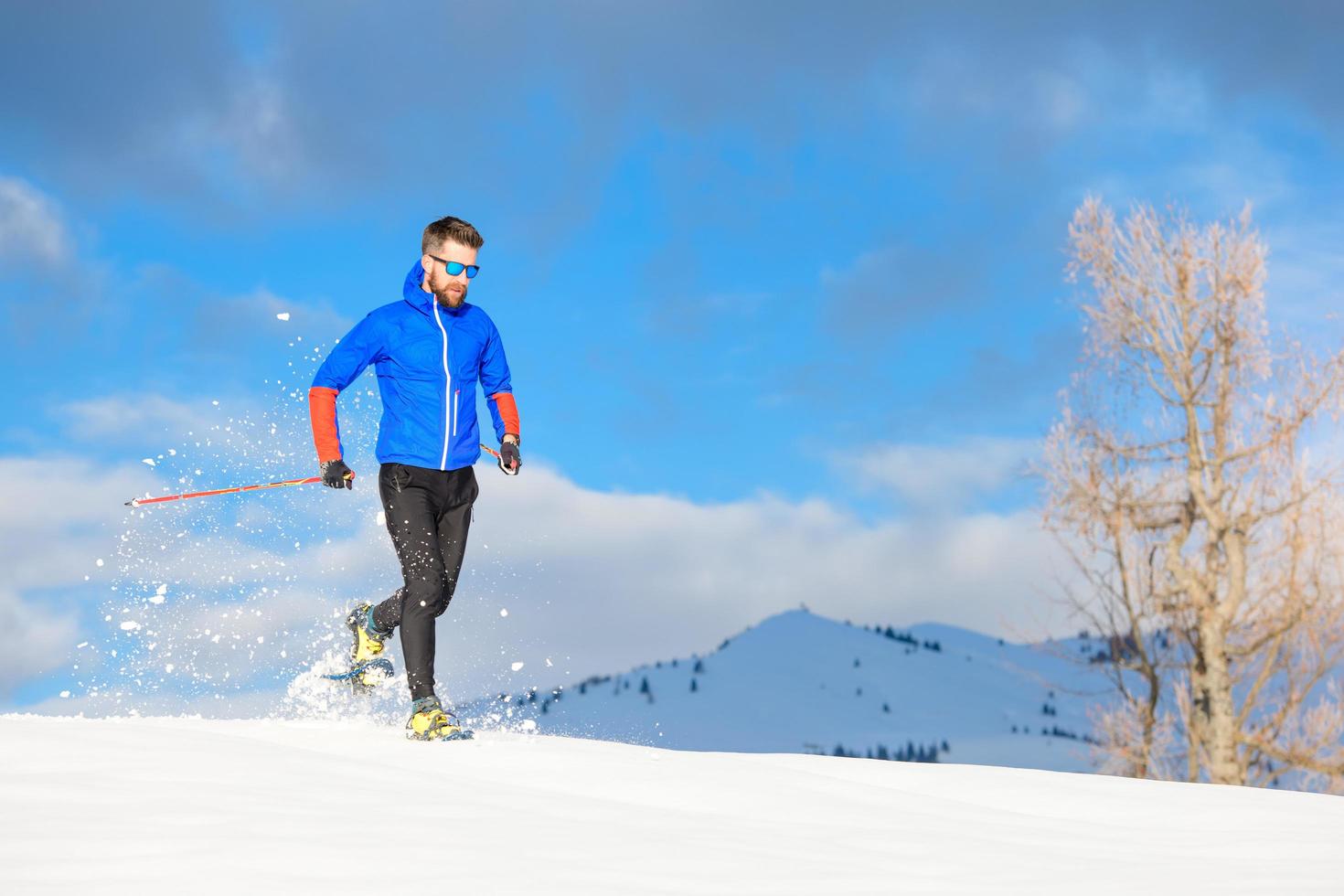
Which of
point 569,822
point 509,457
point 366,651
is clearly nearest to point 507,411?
point 509,457

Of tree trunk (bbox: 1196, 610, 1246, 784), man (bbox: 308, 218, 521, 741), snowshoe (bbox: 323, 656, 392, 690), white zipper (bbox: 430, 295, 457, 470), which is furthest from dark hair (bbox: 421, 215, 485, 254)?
tree trunk (bbox: 1196, 610, 1246, 784)

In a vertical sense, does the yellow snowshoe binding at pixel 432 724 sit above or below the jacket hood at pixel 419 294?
below

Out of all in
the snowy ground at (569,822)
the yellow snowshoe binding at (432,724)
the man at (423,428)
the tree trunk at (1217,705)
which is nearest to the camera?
the snowy ground at (569,822)

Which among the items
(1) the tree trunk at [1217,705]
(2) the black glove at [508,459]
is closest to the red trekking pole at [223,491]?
(2) the black glove at [508,459]

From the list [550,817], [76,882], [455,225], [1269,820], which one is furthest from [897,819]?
[455,225]

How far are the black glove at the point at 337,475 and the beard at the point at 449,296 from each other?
90 centimetres

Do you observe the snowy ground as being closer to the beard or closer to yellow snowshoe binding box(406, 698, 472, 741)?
yellow snowshoe binding box(406, 698, 472, 741)

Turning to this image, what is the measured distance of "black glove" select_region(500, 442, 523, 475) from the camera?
5.96 meters

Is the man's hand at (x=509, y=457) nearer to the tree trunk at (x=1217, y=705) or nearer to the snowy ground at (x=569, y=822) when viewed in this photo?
the snowy ground at (x=569, y=822)

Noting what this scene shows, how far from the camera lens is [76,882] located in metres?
2.57

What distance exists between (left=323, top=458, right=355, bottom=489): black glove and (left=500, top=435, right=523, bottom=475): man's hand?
76 cm

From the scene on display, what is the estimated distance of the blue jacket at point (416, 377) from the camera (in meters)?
5.55

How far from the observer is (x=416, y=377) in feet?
18.4

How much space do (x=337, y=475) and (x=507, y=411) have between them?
0.92m
